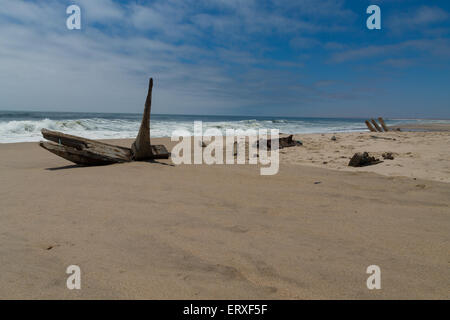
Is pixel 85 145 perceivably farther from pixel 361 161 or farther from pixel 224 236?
pixel 361 161

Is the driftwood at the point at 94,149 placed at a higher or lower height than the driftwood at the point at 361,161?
higher

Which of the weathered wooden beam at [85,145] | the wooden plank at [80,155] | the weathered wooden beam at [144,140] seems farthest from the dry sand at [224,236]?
the weathered wooden beam at [144,140]

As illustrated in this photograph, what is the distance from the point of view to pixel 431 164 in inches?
197

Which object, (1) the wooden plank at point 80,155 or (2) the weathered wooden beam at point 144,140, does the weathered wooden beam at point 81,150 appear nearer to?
(1) the wooden plank at point 80,155

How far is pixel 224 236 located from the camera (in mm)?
2242

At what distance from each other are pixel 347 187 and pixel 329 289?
247 cm

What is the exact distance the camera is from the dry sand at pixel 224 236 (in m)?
1.58

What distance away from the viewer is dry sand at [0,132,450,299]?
5.18ft

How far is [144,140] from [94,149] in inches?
37.1

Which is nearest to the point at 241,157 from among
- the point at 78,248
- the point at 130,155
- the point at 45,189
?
the point at 130,155

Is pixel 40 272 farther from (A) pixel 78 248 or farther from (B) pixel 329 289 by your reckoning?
(B) pixel 329 289

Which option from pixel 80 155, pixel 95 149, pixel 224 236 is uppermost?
pixel 95 149

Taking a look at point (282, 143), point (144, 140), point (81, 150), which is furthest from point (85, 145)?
point (282, 143)

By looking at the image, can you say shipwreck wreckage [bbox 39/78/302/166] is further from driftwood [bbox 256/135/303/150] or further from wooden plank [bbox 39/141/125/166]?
driftwood [bbox 256/135/303/150]
